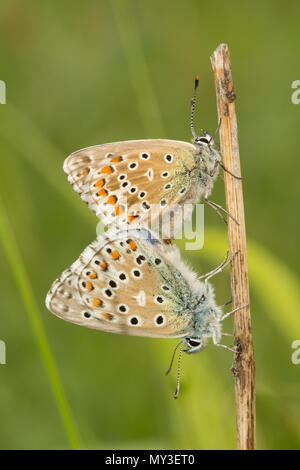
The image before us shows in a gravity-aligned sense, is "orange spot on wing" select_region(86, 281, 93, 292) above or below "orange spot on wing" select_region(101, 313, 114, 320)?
above

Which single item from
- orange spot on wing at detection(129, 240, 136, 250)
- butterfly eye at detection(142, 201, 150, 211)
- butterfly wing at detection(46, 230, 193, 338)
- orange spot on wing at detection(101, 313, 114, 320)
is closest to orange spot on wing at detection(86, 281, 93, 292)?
butterfly wing at detection(46, 230, 193, 338)

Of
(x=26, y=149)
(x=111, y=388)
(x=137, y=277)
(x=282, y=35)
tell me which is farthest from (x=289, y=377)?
(x=282, y=35)

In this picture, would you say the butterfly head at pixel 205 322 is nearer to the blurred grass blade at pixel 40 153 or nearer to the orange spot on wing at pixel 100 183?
the orange spot on wing at pixel 100 183

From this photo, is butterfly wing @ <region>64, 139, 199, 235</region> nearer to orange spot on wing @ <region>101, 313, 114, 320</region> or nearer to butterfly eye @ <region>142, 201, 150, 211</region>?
butterfly eye @ <region>142, 201, 150, 211</region>

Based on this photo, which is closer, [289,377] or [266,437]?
[266,437]

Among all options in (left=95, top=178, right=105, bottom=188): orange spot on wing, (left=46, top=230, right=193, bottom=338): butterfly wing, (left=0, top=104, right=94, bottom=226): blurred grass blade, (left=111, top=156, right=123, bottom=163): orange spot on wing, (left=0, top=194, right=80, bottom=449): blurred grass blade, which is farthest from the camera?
(left=0, top=104, right=94, bottom=226): blurred grass blade

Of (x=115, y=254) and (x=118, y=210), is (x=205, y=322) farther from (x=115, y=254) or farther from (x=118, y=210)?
(x=118, y=210)

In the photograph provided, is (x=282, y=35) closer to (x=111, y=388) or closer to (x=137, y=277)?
(x=111, y=388)
